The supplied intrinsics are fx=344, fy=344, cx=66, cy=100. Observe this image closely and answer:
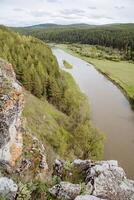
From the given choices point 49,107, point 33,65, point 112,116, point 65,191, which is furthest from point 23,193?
point 33,65

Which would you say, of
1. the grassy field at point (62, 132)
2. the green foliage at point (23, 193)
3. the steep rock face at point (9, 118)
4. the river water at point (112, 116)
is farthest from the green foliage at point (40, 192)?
the river water at point (112, 116)

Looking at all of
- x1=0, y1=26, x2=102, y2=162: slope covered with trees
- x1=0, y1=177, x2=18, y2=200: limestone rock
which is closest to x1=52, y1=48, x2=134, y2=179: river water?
x1=0, y1=26, x2=102, y2=162: slope covered with trees

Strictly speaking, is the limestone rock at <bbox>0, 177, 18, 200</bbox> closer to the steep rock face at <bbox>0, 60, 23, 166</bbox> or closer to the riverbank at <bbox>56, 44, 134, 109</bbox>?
the steep rock face at <bbox>0, 60, 23, 166</bbox>

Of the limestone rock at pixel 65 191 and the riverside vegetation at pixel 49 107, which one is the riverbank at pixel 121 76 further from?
the limestone rock at pixel 65 191

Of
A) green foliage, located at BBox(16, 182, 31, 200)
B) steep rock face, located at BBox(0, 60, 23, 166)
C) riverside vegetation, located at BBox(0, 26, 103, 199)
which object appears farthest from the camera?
riverside vegetation, located at BBox(0, 26, 103, 199)

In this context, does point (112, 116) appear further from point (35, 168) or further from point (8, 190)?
point (8, 190)

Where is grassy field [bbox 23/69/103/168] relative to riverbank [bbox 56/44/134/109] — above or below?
above

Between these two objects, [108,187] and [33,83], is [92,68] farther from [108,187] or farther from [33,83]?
[108,187]

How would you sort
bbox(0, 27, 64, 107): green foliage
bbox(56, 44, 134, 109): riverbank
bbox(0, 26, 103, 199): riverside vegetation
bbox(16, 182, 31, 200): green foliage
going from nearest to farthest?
bbox(16, 182, 31, 200): green foliage, bbox(0, 26, 103, 199): riverside vegetation, bbox(0, 27, 64, 107): green foliage, bbox(56, 44, 134, 109): riverbank
